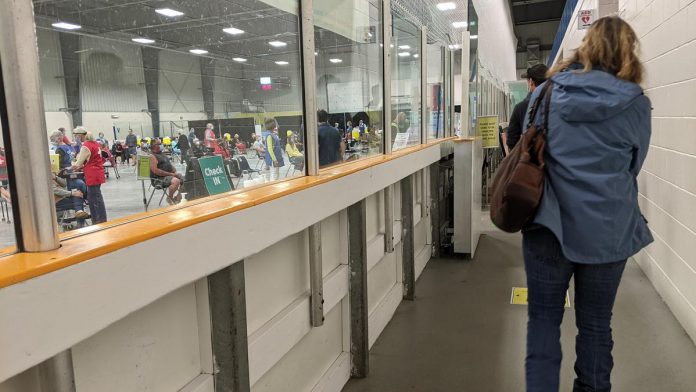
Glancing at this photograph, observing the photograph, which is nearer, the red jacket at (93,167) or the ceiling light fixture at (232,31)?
the red jacket at (93,167)

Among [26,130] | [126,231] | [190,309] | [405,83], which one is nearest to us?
[26,130]

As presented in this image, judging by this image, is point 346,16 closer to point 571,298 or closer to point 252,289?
point 252,289

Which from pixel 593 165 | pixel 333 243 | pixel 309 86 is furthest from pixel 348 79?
pixel 593 165

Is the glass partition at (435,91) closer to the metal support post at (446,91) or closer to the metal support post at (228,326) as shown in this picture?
the metal support post at (446,91)

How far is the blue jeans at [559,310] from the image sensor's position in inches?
65.3

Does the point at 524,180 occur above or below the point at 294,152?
below

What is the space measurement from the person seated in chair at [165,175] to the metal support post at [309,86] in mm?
581

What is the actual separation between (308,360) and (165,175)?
1004 millimetres

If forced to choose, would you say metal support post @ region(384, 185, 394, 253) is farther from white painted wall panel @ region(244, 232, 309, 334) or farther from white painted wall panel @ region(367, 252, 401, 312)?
white painted wall panel @ region(244, 232, 309, 334)

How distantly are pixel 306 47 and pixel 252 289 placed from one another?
883 mm

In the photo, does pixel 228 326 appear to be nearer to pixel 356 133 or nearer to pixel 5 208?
pixel 5 208

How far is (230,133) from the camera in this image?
155cm

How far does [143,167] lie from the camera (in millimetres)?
1450

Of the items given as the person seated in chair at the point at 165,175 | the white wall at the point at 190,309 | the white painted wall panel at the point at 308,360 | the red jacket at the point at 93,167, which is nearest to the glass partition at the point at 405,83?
the white wall at the point at 190,309
